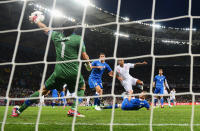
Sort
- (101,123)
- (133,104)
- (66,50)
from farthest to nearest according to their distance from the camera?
(133,104), (66,50), (101,123)

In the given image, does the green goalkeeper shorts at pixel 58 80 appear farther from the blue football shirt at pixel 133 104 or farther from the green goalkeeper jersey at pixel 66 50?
the blue football shirt at pixel 133 104

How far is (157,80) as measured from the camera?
31.0 ft

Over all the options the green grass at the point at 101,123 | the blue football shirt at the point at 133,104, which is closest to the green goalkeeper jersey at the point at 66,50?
the green grass at the point at 101,123

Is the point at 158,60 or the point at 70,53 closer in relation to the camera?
the point at 70,53

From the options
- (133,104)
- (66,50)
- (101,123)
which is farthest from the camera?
(133,104)


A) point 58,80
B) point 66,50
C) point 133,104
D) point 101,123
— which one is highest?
point 66,50

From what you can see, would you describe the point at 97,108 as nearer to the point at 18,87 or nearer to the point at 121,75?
the point at 121,75

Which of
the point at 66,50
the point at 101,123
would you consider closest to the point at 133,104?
the point at 101,123

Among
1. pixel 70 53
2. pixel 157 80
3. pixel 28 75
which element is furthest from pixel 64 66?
pixel 28 75

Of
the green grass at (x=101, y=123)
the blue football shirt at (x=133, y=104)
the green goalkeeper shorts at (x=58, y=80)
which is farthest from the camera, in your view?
the blue football shirt at (x=133, y=104)

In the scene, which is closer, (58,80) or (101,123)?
(101,123)

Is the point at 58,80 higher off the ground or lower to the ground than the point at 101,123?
higher

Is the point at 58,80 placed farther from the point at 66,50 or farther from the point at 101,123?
the point at 101,123

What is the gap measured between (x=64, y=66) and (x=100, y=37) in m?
19.8
